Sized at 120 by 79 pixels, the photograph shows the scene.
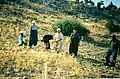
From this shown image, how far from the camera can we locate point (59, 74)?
12.1 meters

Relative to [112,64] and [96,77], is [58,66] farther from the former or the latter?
[112,64]

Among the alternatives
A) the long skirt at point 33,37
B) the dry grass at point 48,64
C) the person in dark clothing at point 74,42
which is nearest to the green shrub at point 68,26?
the dry grass at point 48,64

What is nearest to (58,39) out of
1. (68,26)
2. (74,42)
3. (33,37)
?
(74,42)

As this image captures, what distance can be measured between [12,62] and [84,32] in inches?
449

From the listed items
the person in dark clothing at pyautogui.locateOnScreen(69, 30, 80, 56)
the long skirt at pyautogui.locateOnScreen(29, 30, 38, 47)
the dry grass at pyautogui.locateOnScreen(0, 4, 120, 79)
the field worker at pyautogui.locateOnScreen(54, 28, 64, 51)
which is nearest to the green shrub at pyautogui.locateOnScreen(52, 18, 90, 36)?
the dry grass at pyautogui.locateOnScreen(0, 4, 120, 79)

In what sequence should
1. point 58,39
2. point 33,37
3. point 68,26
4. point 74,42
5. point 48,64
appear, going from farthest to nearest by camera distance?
point 68,26, point 33,37, point 58,39, point 74,42, point 48,64

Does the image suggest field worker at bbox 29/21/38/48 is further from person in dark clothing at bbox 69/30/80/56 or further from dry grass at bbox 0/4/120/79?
person in dark clothing at bbox 69/30/80/56

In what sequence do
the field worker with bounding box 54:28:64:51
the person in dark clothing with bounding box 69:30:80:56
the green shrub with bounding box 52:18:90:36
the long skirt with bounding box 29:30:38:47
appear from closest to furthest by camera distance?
the person in dark clothing with bounding box 69:30:80:56, the field worker with bounding box 54:28:64:51, the long skirt with bounding box 29:30:38:47, the green shrub with bounding box 52:18:90:36

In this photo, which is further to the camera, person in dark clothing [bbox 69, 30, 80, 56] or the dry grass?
person in dark clothing [bbox 69, 30, 80, 56]

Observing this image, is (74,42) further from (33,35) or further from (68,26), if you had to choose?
(68,26)

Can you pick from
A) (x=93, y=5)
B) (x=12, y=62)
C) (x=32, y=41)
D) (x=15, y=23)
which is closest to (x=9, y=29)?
(x=15, y=23)

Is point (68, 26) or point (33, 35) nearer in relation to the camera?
point (33, 35)

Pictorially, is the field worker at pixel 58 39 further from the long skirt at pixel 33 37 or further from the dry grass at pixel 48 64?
the long skirt at pixel 33 37

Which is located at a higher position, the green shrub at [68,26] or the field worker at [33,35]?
the field worker at [33,35]
